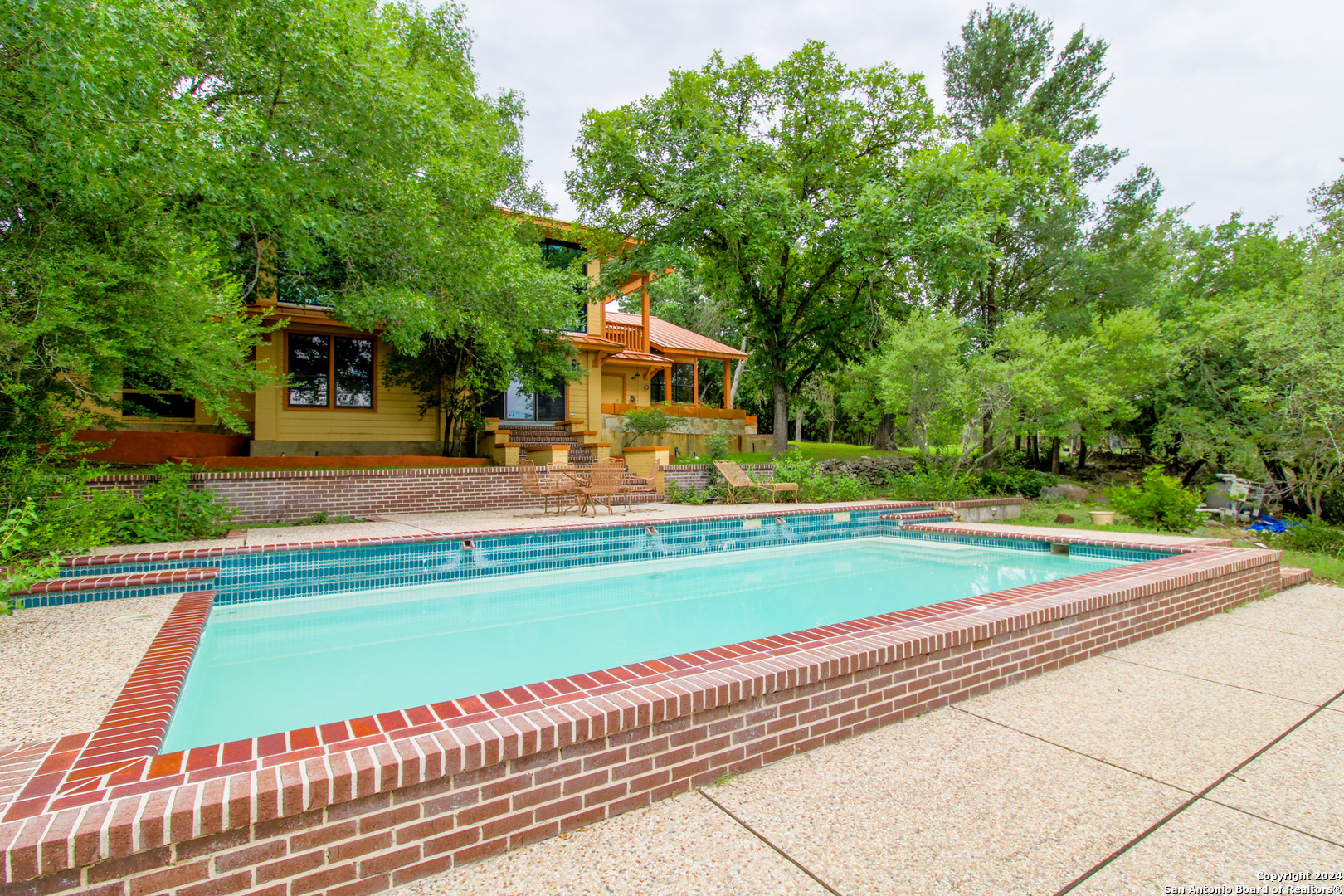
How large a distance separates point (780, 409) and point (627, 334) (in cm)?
505

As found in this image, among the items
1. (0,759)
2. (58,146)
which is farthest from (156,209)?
(0,759)

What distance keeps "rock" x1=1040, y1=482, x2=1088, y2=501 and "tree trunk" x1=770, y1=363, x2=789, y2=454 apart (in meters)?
6.11

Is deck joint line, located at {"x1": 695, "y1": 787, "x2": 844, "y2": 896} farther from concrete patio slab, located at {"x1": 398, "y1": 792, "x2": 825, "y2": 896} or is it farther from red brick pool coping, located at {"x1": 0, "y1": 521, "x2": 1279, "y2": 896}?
red brick pool coping, located at {"x1": 0, "y1": 521, "x2": 1279, "y2": 896}

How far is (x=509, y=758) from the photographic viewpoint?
2090 mm

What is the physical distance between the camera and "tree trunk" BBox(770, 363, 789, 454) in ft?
55.4

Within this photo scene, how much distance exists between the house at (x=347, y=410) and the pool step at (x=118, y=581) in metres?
5.58

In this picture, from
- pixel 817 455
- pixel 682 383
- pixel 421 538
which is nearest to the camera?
pixel 421 538

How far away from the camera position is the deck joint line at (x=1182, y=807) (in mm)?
1955

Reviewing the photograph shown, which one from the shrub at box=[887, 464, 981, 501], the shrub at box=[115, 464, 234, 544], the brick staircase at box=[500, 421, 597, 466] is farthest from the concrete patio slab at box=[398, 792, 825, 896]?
the brick staircase at box=[500, 421, 597, 466]

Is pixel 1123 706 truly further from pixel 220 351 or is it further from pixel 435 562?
pixel 220 351

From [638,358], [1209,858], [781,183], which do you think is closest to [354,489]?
[638,358]

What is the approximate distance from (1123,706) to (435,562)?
6424 mm

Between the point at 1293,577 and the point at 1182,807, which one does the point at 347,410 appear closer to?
the point at 1182,807

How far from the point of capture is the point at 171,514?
303 inches
